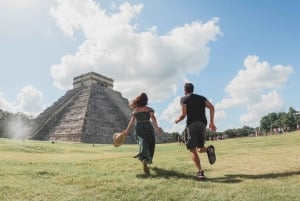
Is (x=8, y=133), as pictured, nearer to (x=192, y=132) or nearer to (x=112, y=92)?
(x=112, y=92)

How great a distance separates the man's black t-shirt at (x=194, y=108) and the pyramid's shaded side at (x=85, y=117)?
64.9m

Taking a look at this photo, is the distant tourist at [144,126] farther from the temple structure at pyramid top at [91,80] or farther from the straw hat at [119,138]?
the temple structure at pyramid top at [91,80]

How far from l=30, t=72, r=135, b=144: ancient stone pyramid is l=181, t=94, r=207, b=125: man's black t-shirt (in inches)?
2559

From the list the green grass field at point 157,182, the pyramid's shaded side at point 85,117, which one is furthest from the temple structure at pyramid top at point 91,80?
the green grass field at point 157,182

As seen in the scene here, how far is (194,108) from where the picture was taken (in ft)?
35.6

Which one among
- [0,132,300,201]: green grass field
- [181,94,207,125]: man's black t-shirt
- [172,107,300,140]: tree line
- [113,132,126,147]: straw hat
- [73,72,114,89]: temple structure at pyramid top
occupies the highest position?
[73,72,114,89]: temple structure at pyramid top

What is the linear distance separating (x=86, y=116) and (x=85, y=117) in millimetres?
662

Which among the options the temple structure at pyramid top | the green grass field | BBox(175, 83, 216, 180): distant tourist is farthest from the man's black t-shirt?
the temple structure at pyramid top

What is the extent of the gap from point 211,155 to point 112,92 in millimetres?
93356

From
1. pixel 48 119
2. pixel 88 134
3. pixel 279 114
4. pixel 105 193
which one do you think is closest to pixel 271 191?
pixel 105 193

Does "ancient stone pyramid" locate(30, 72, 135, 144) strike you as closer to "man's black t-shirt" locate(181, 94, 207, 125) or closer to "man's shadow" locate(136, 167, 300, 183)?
"man's shadow" locate(136, 167, 300, 183)

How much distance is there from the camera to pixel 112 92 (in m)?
103

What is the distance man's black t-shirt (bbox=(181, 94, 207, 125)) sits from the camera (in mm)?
10820

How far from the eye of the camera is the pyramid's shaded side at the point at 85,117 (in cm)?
7798
